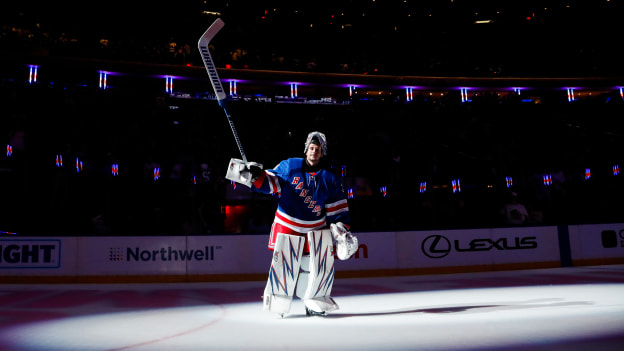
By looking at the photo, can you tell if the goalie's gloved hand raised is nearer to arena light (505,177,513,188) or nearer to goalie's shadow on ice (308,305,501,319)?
goalie's shadow on ice (308,305,501,319)

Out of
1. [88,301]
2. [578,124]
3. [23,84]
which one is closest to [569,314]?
[88,301]

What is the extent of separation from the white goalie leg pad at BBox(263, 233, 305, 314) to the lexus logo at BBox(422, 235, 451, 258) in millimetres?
5612

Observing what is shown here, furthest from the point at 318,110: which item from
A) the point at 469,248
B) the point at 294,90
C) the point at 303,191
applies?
the point at 303,191

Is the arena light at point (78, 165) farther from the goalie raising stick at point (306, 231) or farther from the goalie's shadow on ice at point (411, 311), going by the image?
the goalie's shadow on ice at point (411, 311)

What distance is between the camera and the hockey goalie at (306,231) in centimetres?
483

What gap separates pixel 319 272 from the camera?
16.1 feet

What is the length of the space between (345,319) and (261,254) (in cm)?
509

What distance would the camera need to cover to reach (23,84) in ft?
46.4

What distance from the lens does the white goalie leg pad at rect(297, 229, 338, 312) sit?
16.0 feet

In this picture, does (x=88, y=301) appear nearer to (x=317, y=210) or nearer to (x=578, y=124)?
(x=317, y=210)

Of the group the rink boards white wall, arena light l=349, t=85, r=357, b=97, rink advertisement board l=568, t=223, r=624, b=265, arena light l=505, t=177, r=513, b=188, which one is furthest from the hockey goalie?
arena light l=349, t=85, r=357, b=97

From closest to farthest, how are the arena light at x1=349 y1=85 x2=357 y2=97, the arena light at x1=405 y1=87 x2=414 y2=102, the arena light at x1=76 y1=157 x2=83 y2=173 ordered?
the arena light at x1=76 y1=157 x2=83 y2=173 < the arena light at x1=349 y1=85 x2=357 y2=97 < the arena light at x1=405 y1=87 x2=414 y2=102

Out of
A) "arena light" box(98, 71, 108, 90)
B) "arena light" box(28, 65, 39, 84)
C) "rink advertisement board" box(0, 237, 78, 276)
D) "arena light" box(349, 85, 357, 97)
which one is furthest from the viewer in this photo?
"arena light" box(349, 85, 357, 97)

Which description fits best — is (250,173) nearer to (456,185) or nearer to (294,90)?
(456,185)
